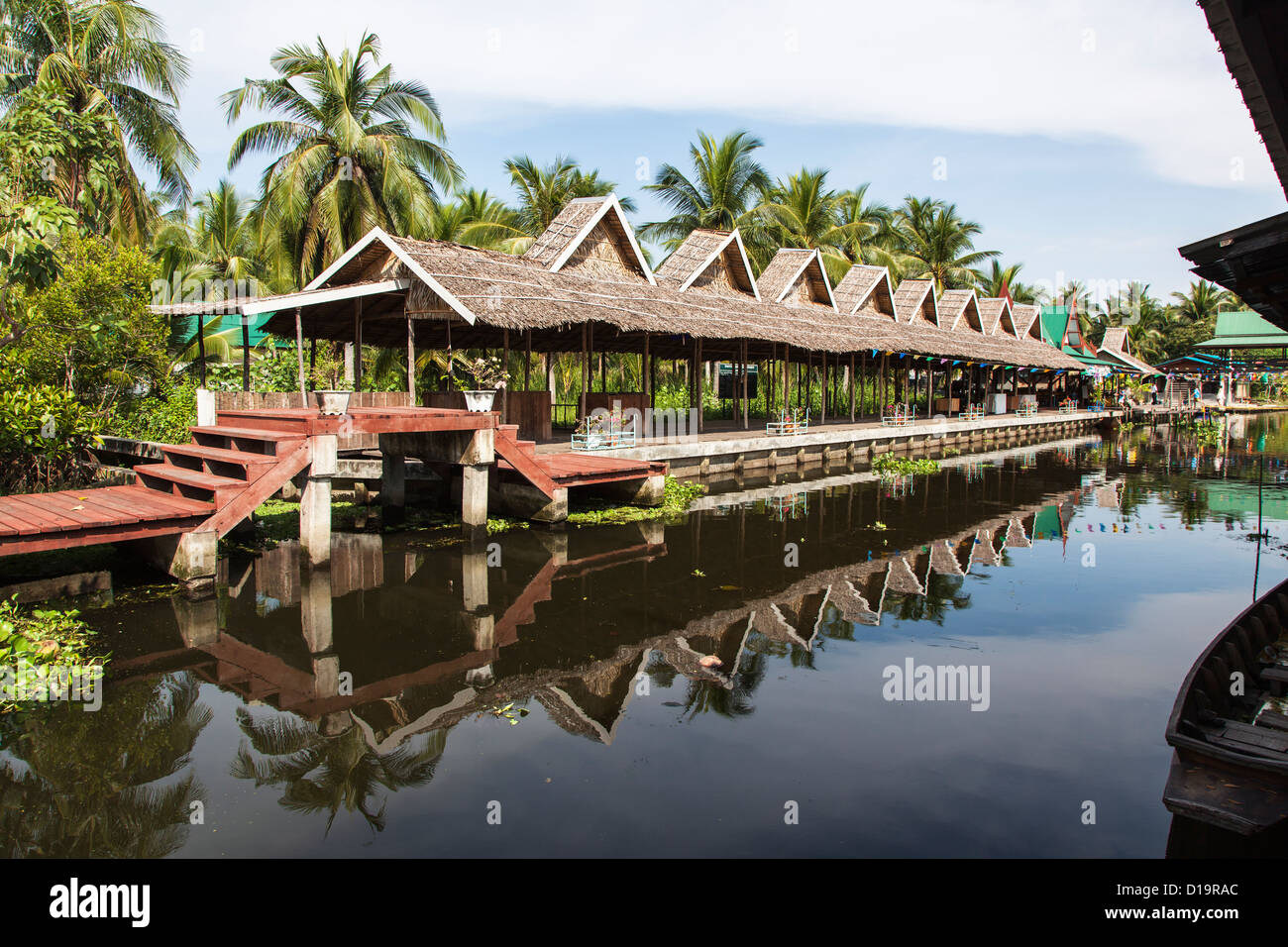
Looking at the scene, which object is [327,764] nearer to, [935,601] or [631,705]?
[631,705]

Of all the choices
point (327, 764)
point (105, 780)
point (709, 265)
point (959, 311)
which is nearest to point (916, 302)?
point (959, 311)

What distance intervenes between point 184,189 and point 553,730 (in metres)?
22.4

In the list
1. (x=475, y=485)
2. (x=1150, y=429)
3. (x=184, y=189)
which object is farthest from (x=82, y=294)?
(x=1150, y=429)

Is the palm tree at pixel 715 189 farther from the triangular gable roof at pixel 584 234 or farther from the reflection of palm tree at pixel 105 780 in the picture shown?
the reflection of palm tree at pixel 105 780

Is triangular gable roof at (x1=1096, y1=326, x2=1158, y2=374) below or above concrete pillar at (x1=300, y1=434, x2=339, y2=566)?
above

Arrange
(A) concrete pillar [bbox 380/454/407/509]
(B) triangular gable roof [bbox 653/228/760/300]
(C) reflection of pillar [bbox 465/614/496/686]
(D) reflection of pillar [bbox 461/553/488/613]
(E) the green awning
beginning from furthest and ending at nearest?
(B) triangular gable roof [bbox 653/228/760/300] → (A) concrete pillar [bbox 380/454/407/509] → (E) the green awning → (D) reflection of pillar [bbox 461/553/488/613] → (C) reflection of pillar [bbox 465/614/496/686]

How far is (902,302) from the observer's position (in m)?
36.2

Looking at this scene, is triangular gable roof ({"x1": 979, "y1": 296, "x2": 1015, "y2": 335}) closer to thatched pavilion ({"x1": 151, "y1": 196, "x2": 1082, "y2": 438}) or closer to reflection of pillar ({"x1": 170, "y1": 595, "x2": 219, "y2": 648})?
thatched pavilion ({"x1": 151, "y1": 196, "x2": 1082, "y2": 438})

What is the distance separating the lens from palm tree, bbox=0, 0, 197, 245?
18.6m

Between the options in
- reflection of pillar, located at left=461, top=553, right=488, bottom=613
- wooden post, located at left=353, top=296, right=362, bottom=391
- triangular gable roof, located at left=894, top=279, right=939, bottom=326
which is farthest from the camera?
triangular gable roof, located at left=894, top=279, right=939, bottom=326

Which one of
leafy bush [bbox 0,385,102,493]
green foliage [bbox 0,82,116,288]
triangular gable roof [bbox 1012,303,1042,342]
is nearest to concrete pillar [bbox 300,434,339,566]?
green foliage [bbox 0,82,116,288]

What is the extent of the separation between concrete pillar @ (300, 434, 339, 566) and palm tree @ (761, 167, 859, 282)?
26.9 m
